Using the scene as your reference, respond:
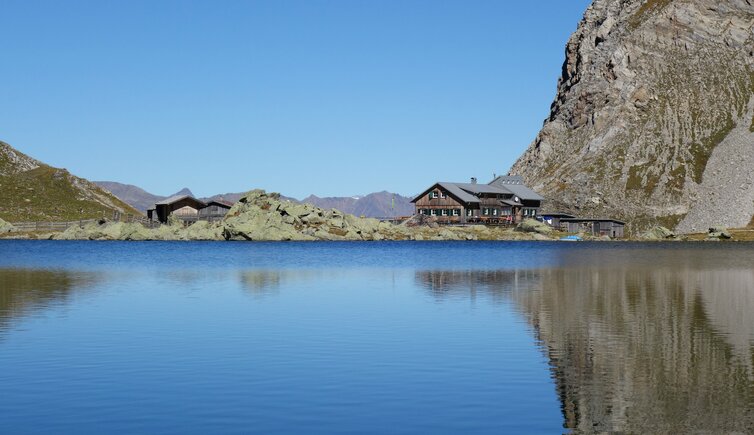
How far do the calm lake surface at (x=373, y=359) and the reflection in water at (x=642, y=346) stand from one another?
0.11 m

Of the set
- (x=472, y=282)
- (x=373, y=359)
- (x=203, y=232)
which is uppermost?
(x=203, y=232)

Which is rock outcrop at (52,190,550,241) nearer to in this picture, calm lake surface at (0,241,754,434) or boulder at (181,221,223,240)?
boulder at (181,221,223,240)

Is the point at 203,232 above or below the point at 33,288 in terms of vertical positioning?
above

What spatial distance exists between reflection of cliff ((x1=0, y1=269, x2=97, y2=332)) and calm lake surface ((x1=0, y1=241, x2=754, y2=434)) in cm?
29

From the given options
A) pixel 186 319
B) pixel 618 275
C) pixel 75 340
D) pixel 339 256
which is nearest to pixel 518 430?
pixel 75 340

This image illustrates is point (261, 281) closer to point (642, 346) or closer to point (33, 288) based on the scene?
point (33, 288)

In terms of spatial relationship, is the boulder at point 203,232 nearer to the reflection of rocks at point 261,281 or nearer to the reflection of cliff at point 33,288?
the reflection of cliff at point 33,288

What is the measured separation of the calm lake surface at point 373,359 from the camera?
818 inches

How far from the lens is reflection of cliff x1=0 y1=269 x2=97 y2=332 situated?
45406 mm

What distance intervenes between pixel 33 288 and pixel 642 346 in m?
43.3

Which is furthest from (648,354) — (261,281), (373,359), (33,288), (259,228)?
(259,228)

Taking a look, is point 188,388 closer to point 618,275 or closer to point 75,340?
point 75,340

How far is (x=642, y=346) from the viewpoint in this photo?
109ft

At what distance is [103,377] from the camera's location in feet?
85.1
